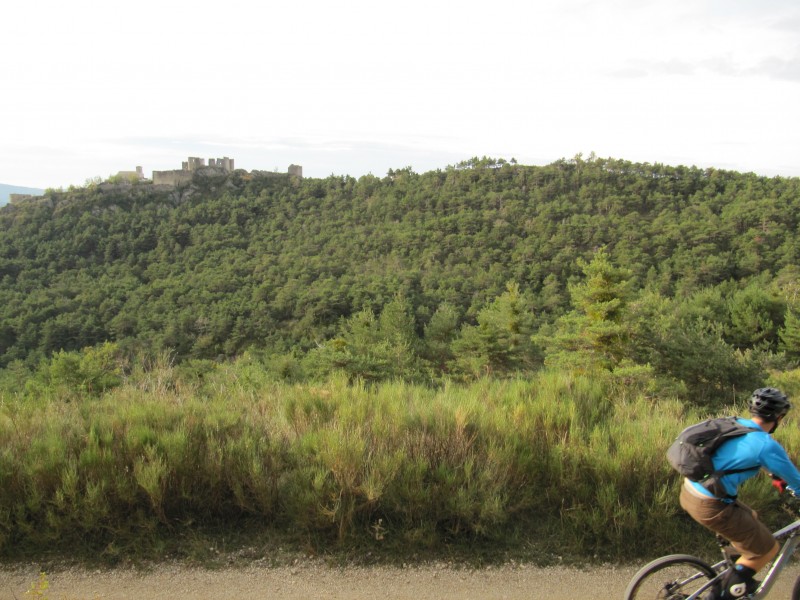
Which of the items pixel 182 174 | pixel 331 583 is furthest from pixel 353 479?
pixel 182 174

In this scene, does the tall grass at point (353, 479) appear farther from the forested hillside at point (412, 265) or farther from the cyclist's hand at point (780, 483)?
the forested hillside at point (412, 265)

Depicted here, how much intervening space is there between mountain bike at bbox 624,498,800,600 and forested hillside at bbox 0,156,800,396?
11.4m

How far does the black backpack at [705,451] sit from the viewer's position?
219 cm

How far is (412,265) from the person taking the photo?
198 feet

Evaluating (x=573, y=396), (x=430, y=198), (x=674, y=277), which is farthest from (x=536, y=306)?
(x=573, y=396)

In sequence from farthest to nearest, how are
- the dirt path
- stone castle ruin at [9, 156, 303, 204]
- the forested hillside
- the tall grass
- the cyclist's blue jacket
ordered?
stone castle ruin at [9, 156, 303, 204]
the forested hillside
the tall grass
the dirt path
the cyclist's blue jacket

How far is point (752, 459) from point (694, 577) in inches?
26.7

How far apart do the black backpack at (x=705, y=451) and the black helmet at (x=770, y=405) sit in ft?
0.61

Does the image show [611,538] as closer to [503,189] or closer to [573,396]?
[573,396]

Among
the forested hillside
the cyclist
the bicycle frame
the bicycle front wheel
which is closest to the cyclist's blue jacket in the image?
the cyclist

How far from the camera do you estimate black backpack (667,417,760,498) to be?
2193 millimetres

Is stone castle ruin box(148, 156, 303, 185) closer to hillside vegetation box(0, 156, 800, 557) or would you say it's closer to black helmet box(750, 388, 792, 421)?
hillside vegetation box(0, 156, 800, 557)

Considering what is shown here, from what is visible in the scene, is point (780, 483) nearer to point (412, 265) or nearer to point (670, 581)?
point (670, 581)

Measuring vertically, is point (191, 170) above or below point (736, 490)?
above
